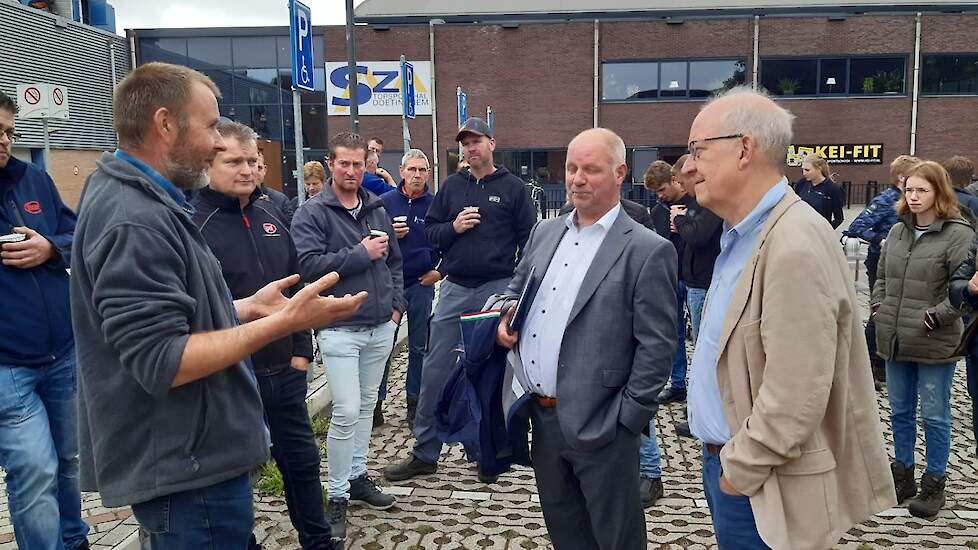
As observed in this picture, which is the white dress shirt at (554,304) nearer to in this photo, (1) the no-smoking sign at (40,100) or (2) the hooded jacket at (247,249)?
(2) the hooded jacket at (247,249)

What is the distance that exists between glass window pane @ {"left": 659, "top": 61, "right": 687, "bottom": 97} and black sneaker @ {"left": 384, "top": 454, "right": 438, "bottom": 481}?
28.9 metres

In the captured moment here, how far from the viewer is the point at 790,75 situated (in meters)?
31.0

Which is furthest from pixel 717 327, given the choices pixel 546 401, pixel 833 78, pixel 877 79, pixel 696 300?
pixel 877 79

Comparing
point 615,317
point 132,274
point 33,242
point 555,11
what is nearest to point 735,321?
point 615,317

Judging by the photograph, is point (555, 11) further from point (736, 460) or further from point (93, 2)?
point (736, 460)

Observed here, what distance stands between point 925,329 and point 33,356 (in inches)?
197

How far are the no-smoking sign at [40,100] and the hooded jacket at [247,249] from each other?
7.05 m

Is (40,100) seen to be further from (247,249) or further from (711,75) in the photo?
(711,75)

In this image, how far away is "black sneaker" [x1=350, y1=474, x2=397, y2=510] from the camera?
15.0ft

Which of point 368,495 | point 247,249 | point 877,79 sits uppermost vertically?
point 877,79

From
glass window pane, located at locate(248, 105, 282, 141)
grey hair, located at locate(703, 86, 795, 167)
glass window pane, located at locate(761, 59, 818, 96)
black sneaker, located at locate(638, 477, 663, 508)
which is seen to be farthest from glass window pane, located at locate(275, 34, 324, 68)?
grey hair, located at locate(703, 86, 795, 167)

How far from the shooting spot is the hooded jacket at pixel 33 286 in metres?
3.29

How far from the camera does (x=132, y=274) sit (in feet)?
6.46

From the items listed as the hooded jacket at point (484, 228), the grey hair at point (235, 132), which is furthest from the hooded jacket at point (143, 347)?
the hooded jacket at point (484, 228)
